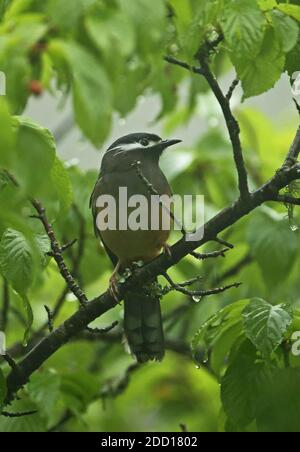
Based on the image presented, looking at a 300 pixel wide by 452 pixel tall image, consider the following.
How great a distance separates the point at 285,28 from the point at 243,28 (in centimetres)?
20

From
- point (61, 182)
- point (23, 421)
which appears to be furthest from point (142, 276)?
point (23, 421)

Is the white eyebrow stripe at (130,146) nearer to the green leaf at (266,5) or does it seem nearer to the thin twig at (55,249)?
the thin twig at (55,249)

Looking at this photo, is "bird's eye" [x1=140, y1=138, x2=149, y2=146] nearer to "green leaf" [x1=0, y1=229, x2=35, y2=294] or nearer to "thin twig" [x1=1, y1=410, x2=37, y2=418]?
"thin twig" [x1=1, y1=410, x2=37, y2=418]

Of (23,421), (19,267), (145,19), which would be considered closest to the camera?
(145,19)

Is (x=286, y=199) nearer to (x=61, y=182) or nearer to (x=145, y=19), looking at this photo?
(x=61, y=182)

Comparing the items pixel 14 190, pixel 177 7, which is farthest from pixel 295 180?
pixel 14 190

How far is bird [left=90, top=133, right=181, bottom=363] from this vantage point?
505 cm

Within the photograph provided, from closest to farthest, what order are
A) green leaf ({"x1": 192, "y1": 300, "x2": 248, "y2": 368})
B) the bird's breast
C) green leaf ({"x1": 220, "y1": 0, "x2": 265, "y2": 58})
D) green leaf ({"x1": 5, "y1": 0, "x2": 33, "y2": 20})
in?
green leaf ({"x1": 5, "y1": 0, "x2": 33, "y2": 20})
green leaf ({"x1": 220, "y1": 0, "x2": 265, "y2": 58})
green leaf ({"x1": 192, "y1": 300, "x2": 248, "y2": 368})
the bird's breast

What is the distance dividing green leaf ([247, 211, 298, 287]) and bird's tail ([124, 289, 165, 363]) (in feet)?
2.29

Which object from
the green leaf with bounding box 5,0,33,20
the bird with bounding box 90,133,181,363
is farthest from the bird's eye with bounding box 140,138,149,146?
the green leaf with bounding box 5,0,33,20

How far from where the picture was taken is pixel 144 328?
509 centimetres

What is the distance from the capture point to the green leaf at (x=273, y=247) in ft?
17.0

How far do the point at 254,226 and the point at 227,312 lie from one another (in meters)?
1.63

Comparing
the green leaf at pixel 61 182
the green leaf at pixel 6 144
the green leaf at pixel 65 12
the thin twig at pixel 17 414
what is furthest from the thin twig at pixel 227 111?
the thin twig at pixel 17 414
